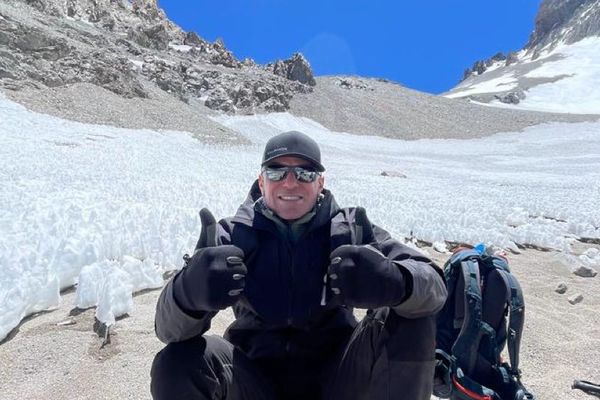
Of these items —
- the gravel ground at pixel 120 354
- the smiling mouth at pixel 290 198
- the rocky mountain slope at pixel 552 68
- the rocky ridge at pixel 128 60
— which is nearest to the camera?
the smiling mouth at pixel 290 198

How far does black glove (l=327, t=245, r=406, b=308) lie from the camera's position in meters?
2.07

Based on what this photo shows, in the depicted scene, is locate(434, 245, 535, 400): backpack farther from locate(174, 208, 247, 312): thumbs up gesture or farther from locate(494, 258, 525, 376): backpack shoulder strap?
locate(174, 208, 247, 312): thumbs up gesture

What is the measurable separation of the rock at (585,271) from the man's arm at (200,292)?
579cm

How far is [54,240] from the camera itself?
468 cm

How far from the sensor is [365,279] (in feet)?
6.77

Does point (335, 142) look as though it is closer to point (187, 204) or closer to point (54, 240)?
point (187, 204)

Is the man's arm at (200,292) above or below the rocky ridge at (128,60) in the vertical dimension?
below

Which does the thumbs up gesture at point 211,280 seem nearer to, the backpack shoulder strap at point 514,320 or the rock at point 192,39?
the backpack shoulder strap at point 514,320

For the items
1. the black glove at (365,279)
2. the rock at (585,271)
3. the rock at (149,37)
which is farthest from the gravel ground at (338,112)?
the black glove at (365,279)

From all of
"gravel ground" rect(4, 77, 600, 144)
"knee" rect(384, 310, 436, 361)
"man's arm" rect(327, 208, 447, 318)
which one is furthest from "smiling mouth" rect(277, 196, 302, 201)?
→ "gravel ground" rect(4, 77, 600, 144)

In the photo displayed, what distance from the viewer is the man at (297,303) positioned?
208cm

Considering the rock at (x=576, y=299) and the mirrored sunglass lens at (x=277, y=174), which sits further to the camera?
the rock at (x=576, y=299)

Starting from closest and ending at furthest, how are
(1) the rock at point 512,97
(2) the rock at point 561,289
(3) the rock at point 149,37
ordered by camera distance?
1. (2) the rock at point 561,289
2. (3) the rock at point 149,37
3. (1) the rock at point 512,97

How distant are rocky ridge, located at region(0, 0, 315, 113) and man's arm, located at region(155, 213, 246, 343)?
30.6 m
